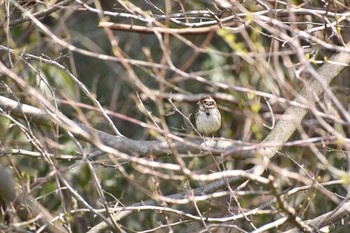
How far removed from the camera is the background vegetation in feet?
12.1

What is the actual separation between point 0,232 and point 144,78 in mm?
5717

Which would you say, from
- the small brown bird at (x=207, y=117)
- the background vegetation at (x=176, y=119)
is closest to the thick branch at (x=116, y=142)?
the background vegetation at (x=176, y=119)

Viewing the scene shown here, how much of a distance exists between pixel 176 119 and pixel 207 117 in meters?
2.03

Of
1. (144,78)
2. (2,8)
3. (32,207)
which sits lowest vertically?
(144,78)

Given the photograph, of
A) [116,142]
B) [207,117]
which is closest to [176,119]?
[207,117]

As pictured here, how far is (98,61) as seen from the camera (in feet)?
34.1

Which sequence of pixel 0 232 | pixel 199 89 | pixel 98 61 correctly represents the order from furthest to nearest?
1. pixel 98 61
2. pixel 199 89
3. pixel 0 232

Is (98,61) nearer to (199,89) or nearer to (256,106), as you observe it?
(199,89)

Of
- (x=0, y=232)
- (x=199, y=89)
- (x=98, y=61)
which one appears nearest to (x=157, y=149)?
(x=0, y=232)

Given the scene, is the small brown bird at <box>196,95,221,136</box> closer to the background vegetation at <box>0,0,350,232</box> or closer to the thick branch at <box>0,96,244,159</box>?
the background vegetation at <box>0,0,350,232</box>

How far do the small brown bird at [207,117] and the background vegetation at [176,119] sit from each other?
20cm

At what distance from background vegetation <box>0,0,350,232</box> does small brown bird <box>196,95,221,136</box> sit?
196 mm

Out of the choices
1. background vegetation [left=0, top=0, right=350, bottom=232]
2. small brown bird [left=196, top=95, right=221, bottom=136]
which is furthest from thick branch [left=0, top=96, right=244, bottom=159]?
small brown bird [left=196, top=95, right=221, bottom=136]

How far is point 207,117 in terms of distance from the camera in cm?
722
